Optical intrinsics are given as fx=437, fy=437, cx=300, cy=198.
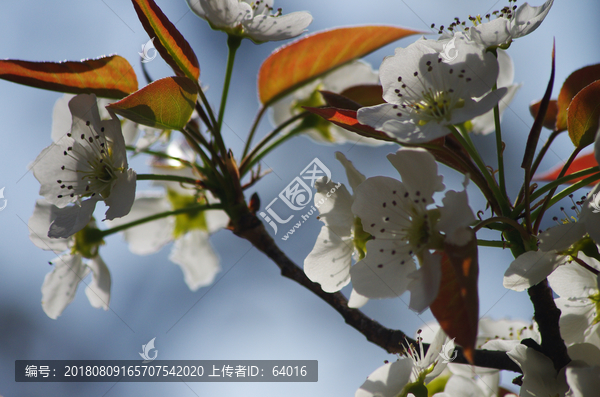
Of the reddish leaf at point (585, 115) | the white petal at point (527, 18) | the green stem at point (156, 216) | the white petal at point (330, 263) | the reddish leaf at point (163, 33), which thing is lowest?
the white petal at point (330, 263)

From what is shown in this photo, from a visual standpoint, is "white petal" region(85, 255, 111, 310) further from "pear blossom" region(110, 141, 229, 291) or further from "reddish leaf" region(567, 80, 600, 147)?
"reddish leaf" region(567, 80, 600, 147)

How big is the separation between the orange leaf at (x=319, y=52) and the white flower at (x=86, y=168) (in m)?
0.44

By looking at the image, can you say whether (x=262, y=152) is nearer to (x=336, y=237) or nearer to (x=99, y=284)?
(x=336, y=237)

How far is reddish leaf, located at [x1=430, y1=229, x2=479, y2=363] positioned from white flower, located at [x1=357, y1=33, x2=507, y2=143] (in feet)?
0.61

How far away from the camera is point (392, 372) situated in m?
0.77

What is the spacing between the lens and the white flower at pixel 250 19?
0.89m

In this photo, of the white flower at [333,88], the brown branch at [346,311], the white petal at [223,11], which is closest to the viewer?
the brown branch at [346,311]

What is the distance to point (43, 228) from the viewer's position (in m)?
0.97

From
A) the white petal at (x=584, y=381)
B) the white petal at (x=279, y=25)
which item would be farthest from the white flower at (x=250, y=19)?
the white petal at (x=584, y=381)

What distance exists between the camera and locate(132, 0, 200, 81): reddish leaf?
2.52ft

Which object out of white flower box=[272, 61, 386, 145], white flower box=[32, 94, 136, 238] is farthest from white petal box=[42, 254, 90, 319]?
white flower box=[272, 61, 386, 145]

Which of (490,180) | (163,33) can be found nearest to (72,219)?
(163,33)

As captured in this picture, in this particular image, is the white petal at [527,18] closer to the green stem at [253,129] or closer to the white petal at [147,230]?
the green stem at [253,129]

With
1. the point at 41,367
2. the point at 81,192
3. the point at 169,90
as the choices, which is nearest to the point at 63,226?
the point at 81,192
